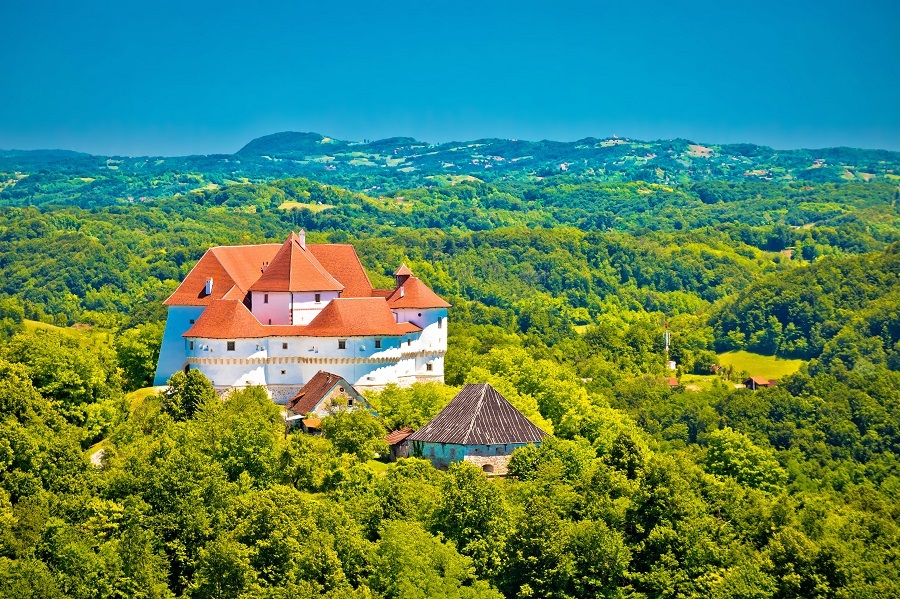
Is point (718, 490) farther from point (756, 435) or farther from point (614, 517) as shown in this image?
point (756, 435)

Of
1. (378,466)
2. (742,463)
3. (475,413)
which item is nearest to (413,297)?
(475,413)

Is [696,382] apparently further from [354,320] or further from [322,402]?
[322,402]

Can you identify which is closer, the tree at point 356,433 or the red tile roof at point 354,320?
the tree at point 356,433

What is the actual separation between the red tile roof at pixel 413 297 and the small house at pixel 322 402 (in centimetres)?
677

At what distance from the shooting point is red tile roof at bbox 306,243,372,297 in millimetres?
81812

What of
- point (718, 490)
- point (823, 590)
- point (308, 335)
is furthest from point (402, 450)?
point (823, 590)

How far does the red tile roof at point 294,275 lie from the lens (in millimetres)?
78625

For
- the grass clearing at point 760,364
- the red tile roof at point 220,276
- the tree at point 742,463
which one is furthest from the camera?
the grass clearing at point 760,364

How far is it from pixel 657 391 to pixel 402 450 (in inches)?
2717

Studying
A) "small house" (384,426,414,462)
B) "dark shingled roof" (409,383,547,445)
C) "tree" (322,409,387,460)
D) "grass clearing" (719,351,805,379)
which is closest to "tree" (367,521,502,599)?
"dark shingled roof" (409,383,547,445)

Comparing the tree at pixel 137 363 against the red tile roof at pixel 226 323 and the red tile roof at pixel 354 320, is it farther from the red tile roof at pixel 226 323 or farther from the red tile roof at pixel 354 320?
the red tile roof at pixel 354 320

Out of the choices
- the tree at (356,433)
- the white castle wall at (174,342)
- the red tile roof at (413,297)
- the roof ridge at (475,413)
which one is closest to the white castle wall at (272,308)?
the white castle wall at (174,342)

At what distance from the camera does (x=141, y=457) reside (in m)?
63.5

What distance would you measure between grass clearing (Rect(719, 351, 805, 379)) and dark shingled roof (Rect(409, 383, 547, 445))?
11079 cm
